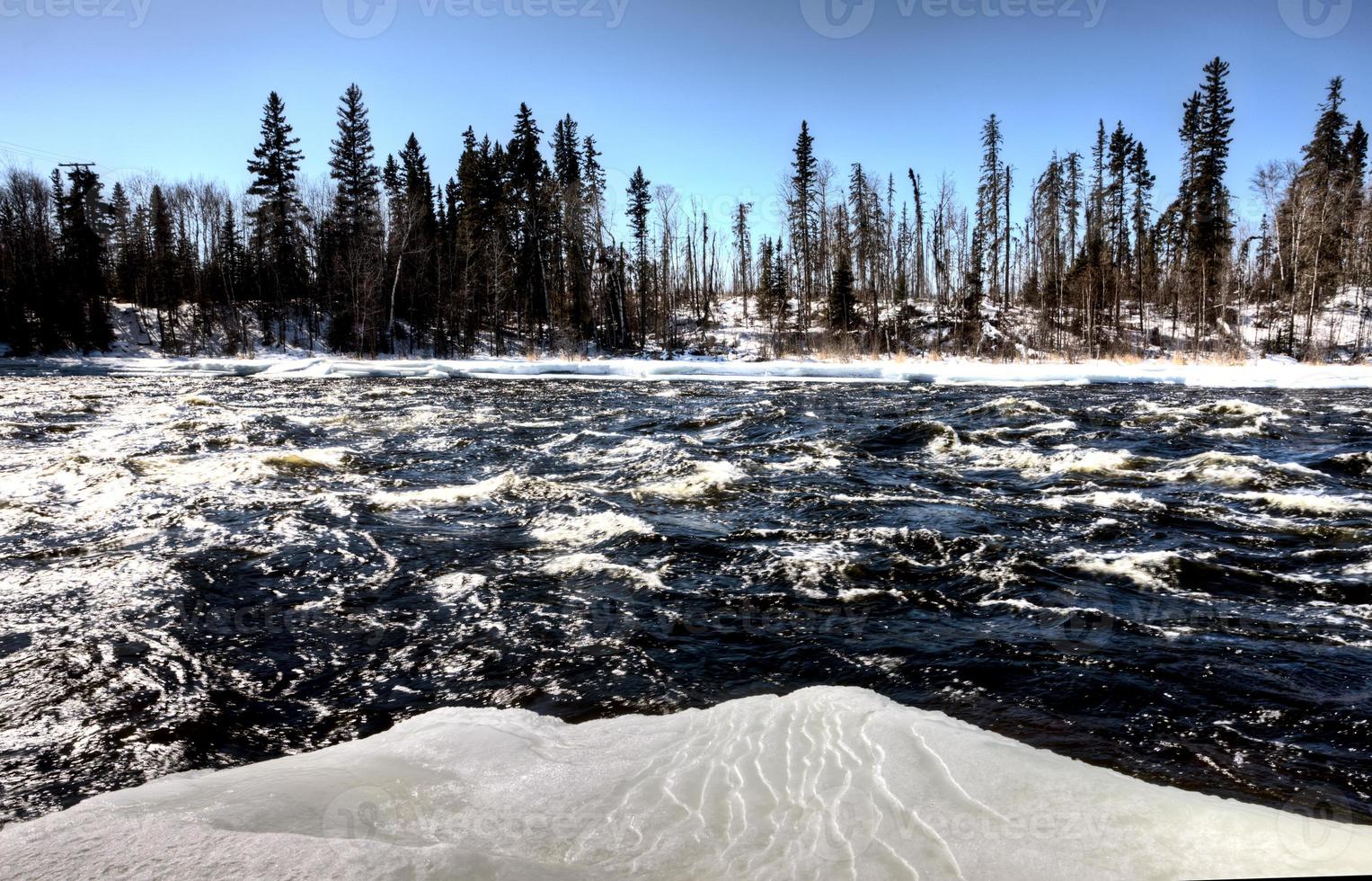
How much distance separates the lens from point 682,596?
389 cm

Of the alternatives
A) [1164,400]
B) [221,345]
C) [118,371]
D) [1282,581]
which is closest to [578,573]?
[1282,581]

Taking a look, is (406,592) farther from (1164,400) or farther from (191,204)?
(191,204)

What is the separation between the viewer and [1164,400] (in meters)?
13.9

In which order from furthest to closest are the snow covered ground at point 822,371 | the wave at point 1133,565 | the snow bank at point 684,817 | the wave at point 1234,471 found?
1. the snow covered ground at point 822,371
2. the wave at point 1234,471
3. the wave at point 1133,565
4. the snow bank at point 684,817

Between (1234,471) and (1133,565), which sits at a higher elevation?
(1234,471)

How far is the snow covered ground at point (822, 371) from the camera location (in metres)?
17.8

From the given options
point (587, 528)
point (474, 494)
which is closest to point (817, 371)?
point (474, 494)

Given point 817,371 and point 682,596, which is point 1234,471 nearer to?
point 682,596

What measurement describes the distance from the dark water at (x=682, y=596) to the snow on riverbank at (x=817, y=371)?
1112cm

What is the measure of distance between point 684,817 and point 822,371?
71.4 feet

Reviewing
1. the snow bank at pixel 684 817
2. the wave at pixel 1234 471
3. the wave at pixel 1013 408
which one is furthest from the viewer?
the wave at pixel 1013 408

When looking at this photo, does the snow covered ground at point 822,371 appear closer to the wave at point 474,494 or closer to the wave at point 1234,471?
the wave at point 1234,471

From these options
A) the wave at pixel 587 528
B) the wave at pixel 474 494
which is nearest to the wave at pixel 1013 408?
the wave at pixel 474 494

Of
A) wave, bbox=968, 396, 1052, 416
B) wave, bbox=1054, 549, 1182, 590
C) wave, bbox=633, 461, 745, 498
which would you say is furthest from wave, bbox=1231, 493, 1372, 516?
wave, bbox=968, 396, 1052, 416
